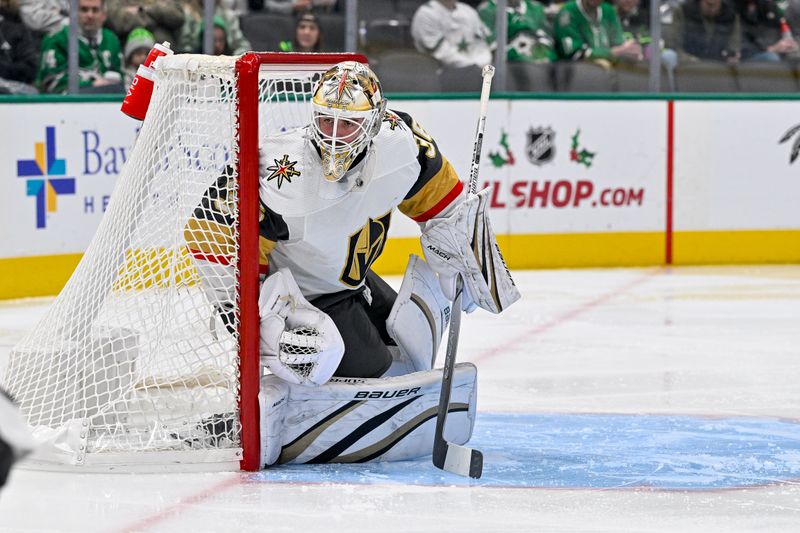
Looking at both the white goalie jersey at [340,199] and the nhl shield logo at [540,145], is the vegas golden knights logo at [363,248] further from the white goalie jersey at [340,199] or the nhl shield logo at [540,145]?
the nhl shield logo at [540,145]

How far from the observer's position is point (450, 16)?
654cm

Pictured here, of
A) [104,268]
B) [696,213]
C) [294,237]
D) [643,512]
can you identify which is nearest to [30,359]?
[104,268]

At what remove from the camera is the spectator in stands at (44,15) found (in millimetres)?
5590

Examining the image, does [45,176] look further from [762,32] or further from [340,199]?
[762,32]

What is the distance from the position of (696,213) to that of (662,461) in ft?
12.6

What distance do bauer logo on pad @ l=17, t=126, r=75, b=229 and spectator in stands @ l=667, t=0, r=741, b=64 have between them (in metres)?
2.99

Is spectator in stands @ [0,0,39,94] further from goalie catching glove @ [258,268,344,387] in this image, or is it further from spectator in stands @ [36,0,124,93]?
goalie catching glove @ [258,268,344,387]

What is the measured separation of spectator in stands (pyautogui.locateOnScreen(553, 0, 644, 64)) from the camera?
676cm

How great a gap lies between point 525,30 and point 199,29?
1598 millimetres

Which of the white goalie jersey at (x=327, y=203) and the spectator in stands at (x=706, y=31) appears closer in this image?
the white goalie jersey at (x=327, y=203)

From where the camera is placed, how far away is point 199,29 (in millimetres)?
6035

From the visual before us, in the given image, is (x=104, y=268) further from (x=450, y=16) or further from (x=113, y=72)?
(x=450, y=16)

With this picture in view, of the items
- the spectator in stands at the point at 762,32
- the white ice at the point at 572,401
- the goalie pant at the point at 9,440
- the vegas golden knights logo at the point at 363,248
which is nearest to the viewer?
the goalie pant at the point at 9,440

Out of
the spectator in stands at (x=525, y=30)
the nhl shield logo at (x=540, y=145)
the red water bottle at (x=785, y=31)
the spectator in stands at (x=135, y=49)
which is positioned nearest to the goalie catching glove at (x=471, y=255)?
the spectator in stands at (x=135, y=49)
